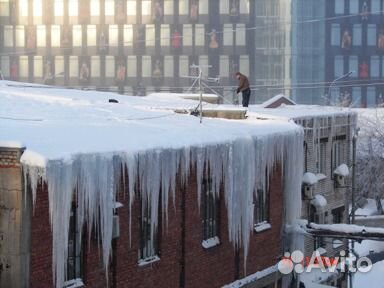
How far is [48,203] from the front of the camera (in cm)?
1056

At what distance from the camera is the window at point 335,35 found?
78188 millimetres

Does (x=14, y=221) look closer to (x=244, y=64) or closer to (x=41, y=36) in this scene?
(x=244, y=64)

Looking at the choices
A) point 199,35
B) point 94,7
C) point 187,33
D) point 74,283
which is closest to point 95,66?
point 94,7

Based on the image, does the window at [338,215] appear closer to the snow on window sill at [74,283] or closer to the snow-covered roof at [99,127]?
the snow-covered roof at [99,127]

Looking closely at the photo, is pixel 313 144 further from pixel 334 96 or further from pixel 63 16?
pixel 63 16

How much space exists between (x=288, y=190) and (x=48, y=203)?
8935 millimetres

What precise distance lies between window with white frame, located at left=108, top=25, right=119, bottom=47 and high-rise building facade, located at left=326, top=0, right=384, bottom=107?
2290 cm

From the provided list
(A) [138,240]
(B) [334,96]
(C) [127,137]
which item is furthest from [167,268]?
(B) [334,96]

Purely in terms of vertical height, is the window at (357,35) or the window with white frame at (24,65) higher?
the window at (357,35)

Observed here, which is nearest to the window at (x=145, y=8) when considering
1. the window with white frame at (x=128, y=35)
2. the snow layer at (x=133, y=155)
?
the window with white frame at (x=128, y=35)

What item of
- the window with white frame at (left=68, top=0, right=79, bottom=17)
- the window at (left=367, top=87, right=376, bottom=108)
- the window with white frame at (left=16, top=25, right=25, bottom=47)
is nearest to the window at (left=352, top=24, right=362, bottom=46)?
the window at (left=367, top=87, right=376, bottom=108)

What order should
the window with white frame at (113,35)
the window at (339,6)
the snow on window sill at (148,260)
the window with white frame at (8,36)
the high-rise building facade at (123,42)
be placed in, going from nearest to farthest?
the snow on window sill at (148,260), the high-rise building facade at (123,42), the window at (339,6), the window with white frame at (113,35), the window with white frame at (8,36)

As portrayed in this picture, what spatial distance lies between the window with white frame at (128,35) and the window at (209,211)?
2579 inches

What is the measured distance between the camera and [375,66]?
263 ft
